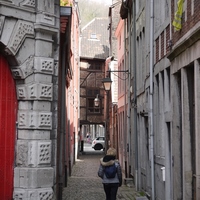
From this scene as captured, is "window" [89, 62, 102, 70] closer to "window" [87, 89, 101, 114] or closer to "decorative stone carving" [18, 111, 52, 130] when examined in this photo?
"window" [87, 89, 101, 114]

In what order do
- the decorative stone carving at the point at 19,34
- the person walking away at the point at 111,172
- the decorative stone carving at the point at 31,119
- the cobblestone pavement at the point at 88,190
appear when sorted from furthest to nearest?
1. the cobblestone pavement at the point at 88,190
2. the person walking away at the point at 111,172
3. the decorative stone carving at the point at 31,119
4. the decorative stone carving at the point at 19,34

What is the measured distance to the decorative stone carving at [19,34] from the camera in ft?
26.1

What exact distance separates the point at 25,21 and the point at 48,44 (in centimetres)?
65

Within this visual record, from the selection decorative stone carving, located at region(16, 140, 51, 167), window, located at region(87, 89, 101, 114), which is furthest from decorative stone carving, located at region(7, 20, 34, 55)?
window, located at region(87, 89, 101, 114)

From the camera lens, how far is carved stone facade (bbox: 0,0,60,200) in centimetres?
803

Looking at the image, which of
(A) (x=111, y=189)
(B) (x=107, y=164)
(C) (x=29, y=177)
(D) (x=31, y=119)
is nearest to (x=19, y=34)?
(D) (x=31, y=119)

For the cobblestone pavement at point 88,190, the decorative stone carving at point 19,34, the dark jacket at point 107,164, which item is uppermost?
the decorative stone carving at point 19,34

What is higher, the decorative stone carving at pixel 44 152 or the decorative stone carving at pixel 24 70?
the decorative stone carving at pixel 24 70

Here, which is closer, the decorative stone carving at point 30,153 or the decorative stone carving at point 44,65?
the decorative stone carving at point 30,153

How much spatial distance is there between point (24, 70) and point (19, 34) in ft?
2.10

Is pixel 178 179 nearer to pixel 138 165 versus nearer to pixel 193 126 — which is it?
pixel 193 126

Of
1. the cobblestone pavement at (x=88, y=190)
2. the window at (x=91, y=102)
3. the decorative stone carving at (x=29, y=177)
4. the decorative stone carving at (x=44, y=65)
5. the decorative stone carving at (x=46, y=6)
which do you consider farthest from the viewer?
the window at (x=91, y=102)

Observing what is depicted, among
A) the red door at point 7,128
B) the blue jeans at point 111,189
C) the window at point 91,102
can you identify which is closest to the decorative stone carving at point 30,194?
the red door at point 7,128

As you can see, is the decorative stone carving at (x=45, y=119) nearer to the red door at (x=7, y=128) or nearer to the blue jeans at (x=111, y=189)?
the red door at (x=7, y=128)
